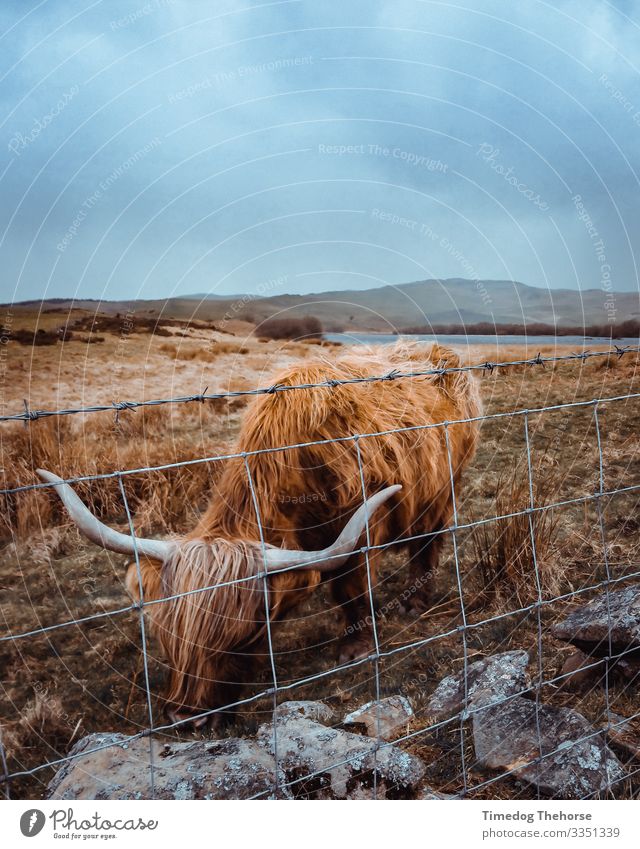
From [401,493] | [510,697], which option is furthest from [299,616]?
[510,697]

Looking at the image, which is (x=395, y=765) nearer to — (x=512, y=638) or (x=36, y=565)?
(x=512, y=638)

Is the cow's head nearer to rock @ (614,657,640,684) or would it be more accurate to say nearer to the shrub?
the shrub

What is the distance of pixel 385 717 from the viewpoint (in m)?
2.79

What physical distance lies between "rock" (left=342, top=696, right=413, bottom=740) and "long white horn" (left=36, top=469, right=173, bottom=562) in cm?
114

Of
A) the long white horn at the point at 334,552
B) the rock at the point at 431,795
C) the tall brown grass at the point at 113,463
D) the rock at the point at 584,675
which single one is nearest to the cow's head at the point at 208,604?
the long white horn at the point at 334,552

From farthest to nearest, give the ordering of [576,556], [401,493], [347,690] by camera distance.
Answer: [576,556]
[401,493]
[347,690]

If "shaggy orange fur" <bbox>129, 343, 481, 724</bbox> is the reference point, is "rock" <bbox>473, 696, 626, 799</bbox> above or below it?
below

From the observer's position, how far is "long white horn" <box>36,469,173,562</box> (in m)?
1.95

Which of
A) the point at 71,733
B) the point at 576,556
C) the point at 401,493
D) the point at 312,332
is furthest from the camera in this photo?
the point at 576,556

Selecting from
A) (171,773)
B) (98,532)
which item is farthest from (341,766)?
(98,532)

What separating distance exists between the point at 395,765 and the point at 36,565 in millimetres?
3618

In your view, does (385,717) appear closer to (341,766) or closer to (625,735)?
(341,766)

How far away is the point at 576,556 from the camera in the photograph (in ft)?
15.1

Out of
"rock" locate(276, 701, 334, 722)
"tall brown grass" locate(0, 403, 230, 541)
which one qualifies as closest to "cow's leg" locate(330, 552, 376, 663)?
"rock" locate(276, 701, 334, 722)
